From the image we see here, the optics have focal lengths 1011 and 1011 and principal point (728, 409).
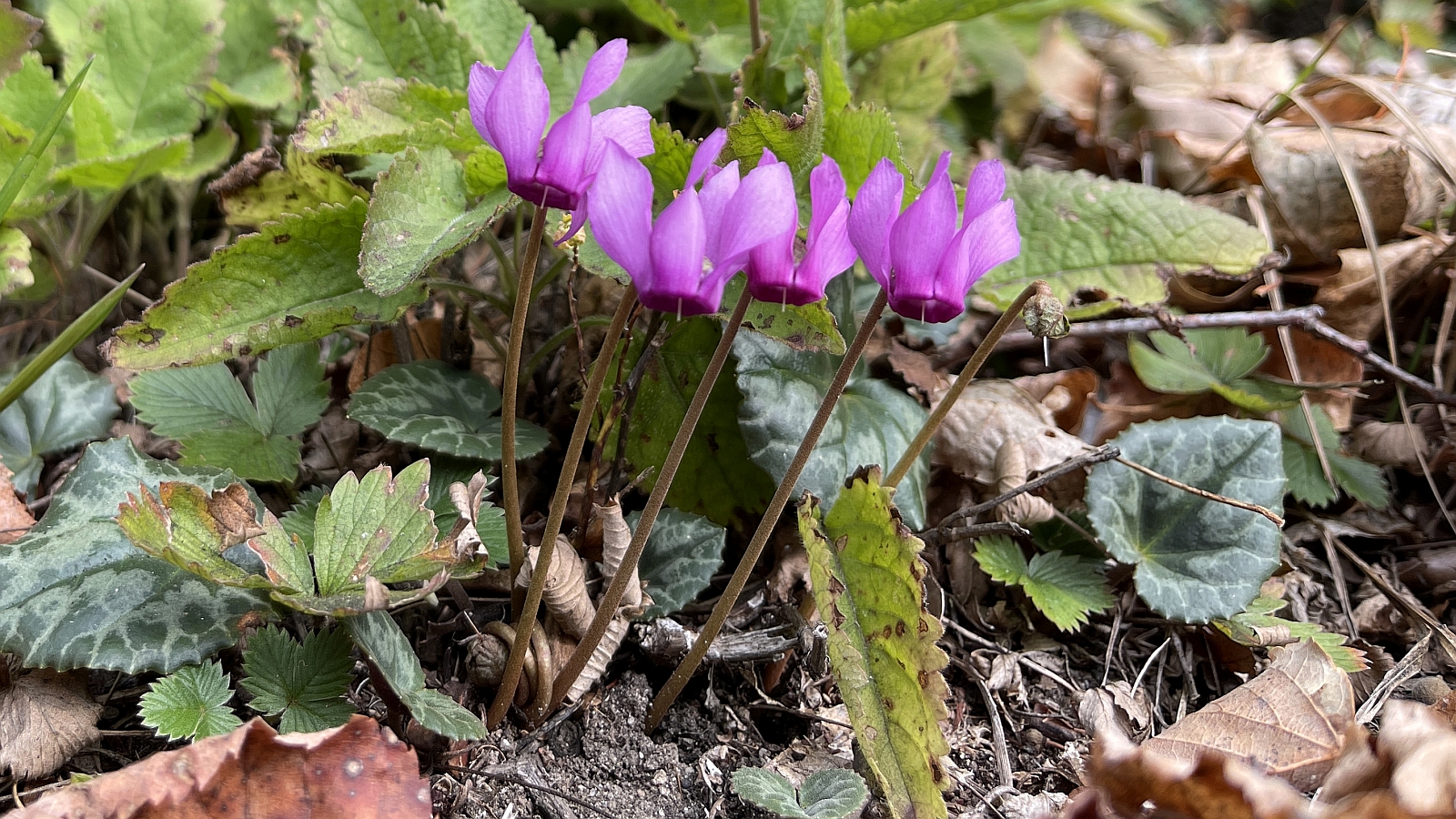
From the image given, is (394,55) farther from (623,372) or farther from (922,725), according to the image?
(922,725)

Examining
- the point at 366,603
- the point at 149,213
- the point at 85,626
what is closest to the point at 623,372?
the point at 366,603

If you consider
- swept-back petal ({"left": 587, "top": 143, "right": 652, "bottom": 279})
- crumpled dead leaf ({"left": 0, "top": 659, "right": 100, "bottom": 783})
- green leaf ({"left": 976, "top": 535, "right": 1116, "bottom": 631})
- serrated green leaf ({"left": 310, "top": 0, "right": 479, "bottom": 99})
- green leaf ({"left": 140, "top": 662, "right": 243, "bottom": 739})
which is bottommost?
green leaf ({"left": 976, "top": 535, "right": 1116, "bottom": 631})

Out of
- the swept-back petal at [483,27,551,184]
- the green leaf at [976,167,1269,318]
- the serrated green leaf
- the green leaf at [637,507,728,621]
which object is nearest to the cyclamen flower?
the swept-back petal at [483,27,551,184]

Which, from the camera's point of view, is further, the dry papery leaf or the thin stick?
the thin stick

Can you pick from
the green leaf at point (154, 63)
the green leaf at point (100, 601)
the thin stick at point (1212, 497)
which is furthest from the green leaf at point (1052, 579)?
the green leaf at point (154, 63)

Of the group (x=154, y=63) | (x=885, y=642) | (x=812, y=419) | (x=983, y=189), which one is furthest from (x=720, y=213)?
(x=154, y=63)

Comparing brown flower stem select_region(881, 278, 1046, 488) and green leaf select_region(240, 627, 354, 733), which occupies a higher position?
brown flower stem select_region(881, 278, 1046, 488)

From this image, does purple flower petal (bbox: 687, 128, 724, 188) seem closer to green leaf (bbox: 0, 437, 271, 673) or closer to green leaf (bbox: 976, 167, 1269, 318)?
green leaf (bbox: 0, 437, 271, 673)

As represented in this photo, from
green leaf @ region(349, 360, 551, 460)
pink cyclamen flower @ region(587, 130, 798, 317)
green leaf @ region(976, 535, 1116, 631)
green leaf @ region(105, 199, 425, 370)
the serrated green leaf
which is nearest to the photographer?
pink cyclamen flower @ region(587, 130, 798, 317)
